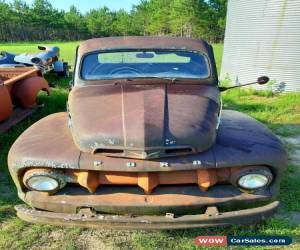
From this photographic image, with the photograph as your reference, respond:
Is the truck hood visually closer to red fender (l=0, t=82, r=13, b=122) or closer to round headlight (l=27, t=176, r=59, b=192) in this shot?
round headlight (l=27, t=176, r=59, b=192)

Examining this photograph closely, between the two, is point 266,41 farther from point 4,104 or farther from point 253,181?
point 253,181

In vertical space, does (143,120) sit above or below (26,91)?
above

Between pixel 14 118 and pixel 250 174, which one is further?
pixel 14 118

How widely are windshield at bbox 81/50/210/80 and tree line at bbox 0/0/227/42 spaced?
51919 mm

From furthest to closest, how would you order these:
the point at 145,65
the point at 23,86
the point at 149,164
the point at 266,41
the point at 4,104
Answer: the point at 266,41, the point at 23,86, the point at 4,104, the point at 145,65, the point at 149,164

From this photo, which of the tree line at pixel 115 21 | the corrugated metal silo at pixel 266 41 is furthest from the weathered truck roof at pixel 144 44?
the tree line at pixel 115 21

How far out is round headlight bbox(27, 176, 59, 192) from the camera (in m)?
2.84

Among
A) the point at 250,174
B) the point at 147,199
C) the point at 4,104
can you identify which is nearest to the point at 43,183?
the point at 147,199

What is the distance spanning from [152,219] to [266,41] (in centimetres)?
776

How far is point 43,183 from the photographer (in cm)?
287

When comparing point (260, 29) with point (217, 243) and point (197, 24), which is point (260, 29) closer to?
point (217, 243)

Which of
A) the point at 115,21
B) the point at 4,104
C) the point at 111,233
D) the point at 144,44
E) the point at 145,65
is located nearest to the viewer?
the point at 111,233

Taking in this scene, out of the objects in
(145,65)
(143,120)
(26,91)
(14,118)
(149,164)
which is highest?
(145,65)

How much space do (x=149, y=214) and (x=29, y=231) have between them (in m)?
1.34
